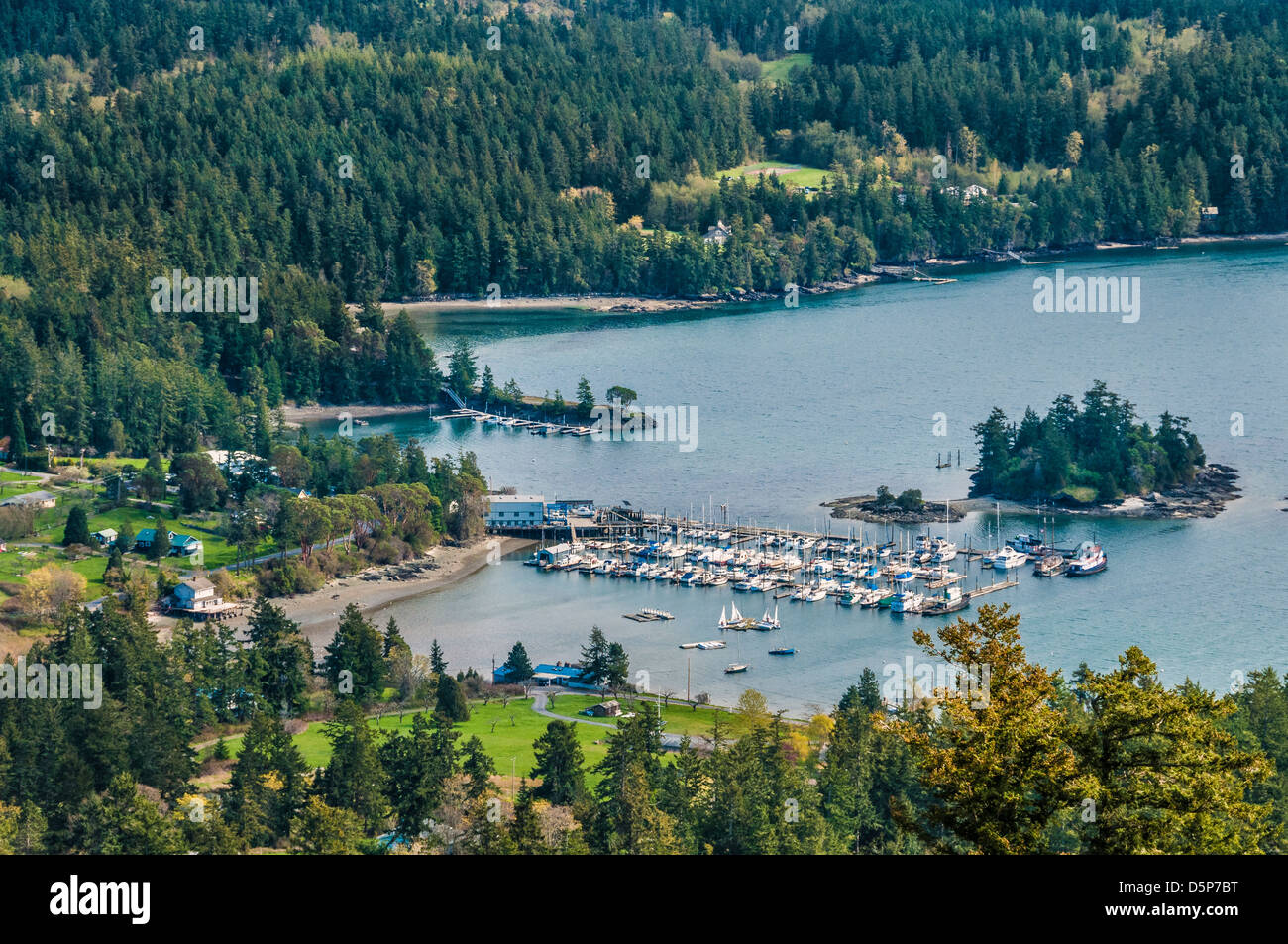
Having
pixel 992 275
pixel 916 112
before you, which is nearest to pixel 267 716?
pixel 992 275

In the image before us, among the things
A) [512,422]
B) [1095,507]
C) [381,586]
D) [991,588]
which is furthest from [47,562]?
[1095,507]

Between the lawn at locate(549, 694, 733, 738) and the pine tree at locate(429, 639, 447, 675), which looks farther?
the pine tree at locate(429, 639, 447, 675)

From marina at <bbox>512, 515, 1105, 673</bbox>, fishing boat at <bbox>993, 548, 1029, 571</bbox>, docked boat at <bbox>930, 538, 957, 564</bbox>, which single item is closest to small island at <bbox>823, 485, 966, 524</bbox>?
marina at <bbox>512, 515, 1105, 673</bbox>

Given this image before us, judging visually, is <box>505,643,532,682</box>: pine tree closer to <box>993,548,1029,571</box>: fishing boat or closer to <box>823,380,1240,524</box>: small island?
<box>993,548,1029,571</box>: fishing boat

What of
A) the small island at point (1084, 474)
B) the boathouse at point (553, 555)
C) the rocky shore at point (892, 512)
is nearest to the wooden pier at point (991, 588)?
the rocky shore at point (892, 512)

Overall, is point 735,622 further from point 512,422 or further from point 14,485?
point 512,422

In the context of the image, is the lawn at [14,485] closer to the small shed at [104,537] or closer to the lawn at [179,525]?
the lawn at [179,525]
